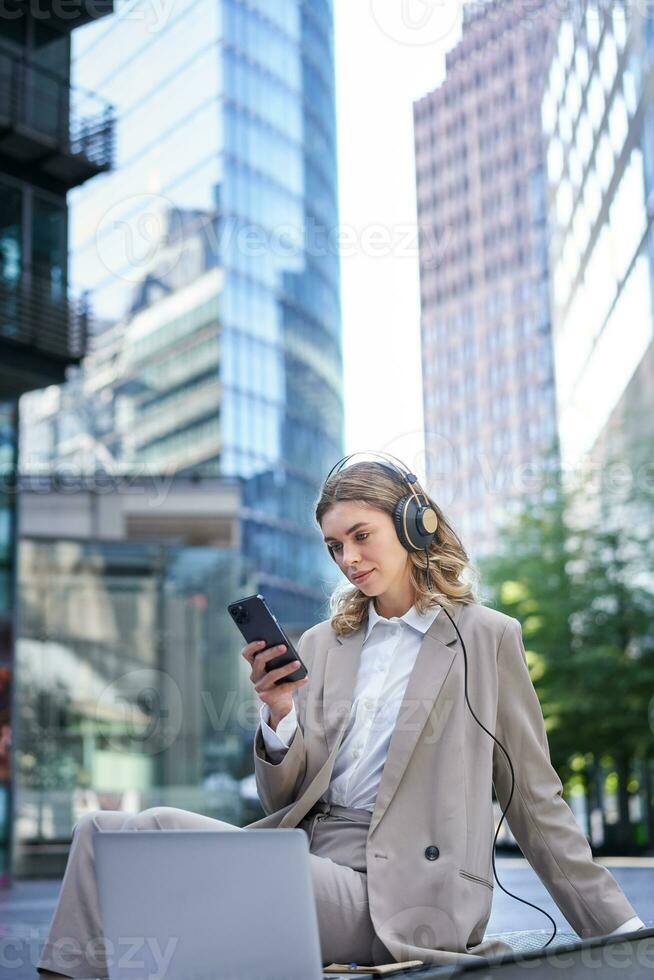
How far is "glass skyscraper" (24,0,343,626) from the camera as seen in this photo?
105ft

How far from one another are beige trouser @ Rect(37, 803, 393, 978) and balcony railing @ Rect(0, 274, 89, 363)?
10192 millimetres

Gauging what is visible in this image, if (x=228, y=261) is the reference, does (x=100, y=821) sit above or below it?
below

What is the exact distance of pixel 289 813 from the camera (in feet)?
9.12

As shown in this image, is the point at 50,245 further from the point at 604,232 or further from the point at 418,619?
the point at 604,232

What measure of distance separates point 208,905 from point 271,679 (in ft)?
2.10

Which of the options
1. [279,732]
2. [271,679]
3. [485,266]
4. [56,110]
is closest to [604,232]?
[56,110]

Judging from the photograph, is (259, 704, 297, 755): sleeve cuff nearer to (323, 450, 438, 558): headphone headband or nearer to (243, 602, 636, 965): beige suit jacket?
(243, 602, 636, 965): beige suit jacket

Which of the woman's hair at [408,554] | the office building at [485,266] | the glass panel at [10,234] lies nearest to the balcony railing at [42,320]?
the glass panel at [10,234]

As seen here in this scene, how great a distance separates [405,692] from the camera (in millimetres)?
2861

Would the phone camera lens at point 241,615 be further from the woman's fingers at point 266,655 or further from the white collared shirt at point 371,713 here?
the white collared shirt at point 371,713

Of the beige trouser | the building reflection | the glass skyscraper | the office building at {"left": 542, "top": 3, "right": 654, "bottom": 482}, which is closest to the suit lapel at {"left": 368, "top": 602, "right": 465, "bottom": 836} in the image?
the beige trouser

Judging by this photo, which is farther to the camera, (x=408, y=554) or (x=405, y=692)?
(x=408, y=554)

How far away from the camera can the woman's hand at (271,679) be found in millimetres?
2602

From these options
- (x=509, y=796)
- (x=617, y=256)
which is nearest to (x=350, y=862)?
(x=509, y=796)
